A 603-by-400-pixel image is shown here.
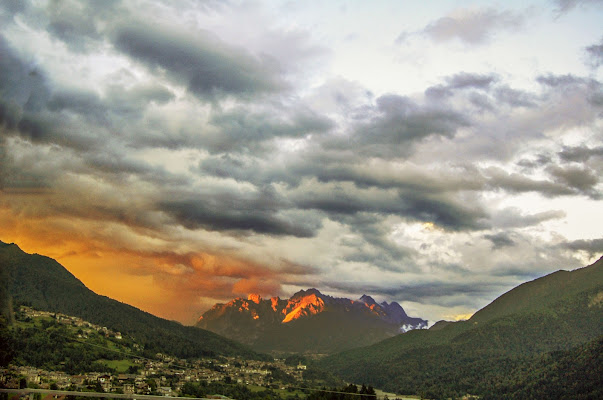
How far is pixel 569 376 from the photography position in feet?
426

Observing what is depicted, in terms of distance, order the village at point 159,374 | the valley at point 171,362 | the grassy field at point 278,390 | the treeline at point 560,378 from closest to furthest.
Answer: the village at point 159,374
the valley at point 171,362
the grassy field at point 278,390
the treeline at point 560,378

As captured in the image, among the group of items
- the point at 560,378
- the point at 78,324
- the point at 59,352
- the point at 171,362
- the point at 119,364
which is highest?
the point at 78,324


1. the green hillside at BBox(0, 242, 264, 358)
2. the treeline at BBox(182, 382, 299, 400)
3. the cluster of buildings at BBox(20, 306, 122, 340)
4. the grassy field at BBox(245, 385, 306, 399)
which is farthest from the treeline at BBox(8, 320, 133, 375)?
the grassy field at BBox(245, 385, 306, 399)

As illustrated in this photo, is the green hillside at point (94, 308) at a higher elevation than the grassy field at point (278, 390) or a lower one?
higher

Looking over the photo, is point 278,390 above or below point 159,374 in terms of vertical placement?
below

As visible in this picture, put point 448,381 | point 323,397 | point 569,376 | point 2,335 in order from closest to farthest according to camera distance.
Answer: point 2,335, point 323,397, point 569,376, point 448,381

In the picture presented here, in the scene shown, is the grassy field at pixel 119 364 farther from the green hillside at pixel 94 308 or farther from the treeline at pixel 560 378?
the treeline at pixel 560 378

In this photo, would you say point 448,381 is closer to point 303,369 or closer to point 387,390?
point 387,390

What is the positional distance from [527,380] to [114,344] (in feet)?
378

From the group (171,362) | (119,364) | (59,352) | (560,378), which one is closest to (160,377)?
(119,364)

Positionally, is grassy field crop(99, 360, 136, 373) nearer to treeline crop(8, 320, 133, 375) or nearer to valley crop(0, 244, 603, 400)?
valley crop(0, 244, 603, 400)

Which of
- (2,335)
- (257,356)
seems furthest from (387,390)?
(2,335)

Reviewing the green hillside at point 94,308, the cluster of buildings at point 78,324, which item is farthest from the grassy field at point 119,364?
the green hillside at point 94,308

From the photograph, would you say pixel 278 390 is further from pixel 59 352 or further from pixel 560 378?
pixel 560 378
